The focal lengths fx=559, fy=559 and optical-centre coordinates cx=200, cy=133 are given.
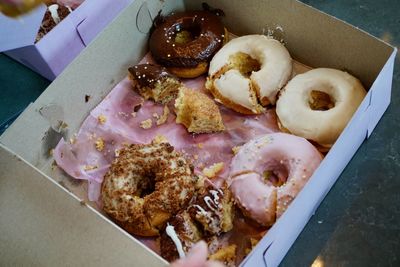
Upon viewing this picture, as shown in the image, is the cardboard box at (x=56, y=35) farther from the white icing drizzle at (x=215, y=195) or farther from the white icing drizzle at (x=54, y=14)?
the white icing drizzle at (x=215, y=195)

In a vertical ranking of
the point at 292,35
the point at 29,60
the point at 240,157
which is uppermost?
the point at 292,35

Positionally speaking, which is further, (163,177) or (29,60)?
(29,60)

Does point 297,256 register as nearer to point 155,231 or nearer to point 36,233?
point 155,231

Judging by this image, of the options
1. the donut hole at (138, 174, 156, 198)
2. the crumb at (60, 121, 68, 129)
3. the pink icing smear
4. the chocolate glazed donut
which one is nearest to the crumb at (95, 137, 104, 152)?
the pink icing smear

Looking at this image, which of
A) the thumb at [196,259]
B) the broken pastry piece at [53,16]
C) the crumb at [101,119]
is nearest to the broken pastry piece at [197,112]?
the crumb at [101,119]

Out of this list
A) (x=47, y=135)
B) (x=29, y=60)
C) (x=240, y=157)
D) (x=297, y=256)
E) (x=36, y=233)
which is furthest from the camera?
(x=29, y=60)

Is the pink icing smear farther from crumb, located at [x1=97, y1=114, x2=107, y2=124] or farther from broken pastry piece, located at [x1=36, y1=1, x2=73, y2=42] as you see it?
broken pastry piece, located at [x1=36, y1=1, x2=73, y2=42]

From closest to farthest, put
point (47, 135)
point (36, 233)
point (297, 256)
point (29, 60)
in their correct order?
1. point (36, 233)
2. point (297, 256)
3. point (47, 135)
4. point (29, 60)

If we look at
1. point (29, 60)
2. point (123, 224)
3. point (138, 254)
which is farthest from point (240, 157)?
point (29, 60)
